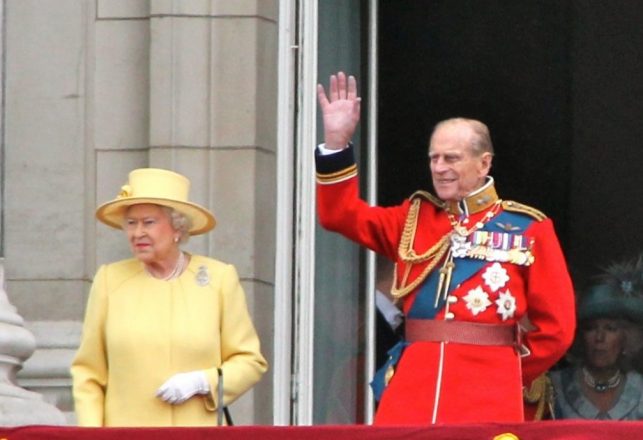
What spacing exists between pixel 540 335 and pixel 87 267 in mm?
2726

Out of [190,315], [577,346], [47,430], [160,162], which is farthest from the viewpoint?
[577,346]

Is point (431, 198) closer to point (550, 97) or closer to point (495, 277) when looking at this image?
point (495, 277)

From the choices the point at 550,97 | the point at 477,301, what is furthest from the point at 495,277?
the point at 550,97

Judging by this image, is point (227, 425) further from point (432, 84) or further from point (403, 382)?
point (432, 84)

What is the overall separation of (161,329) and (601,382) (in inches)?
116

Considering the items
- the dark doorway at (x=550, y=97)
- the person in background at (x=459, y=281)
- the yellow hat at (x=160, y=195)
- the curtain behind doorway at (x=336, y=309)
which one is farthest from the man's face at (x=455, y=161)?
the dark doorway at (x=550, y=97)

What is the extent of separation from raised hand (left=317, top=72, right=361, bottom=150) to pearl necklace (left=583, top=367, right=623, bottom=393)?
9.41 ft

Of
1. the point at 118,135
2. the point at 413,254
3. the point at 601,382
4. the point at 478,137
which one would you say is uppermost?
the point at 478,137

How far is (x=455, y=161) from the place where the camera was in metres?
10.4

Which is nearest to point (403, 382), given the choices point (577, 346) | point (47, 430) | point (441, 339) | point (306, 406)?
point (441, 339)

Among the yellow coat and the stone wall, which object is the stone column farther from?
the stone wall

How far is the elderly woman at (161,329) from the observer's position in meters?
10.6

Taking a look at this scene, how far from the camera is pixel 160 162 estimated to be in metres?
12.4

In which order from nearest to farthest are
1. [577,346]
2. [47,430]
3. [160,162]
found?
[47,430]
[160,162]
[577,346]
